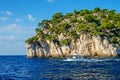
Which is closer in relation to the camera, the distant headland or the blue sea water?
the blue sea water

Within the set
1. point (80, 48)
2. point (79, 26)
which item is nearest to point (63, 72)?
point (80, 48)

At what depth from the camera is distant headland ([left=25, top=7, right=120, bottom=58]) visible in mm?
150500

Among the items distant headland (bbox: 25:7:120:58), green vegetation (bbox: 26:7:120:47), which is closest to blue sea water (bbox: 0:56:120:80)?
distant headland (bbox: 25:7:120:58)

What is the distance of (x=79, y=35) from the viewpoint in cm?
15950

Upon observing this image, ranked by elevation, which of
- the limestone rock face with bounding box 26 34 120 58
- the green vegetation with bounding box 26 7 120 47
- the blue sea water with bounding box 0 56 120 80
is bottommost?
the blue sea water with bounding box 0 56 120 80

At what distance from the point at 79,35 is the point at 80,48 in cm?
835

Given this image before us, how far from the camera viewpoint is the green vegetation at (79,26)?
154 metres

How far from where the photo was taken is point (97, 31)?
15288 cm

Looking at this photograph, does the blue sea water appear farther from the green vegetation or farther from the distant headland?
the green vegetation

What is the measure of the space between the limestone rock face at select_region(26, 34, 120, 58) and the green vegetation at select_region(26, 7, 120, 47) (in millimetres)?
2506

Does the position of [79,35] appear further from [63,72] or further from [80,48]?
[63,72]

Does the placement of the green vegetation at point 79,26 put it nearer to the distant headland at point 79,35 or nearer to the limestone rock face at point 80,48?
the distant headland at point 79,35

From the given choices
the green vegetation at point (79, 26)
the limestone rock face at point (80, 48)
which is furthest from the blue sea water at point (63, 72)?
the green vegetation at point (79, 26)

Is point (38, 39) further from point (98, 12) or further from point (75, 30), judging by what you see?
point (98, 12)
